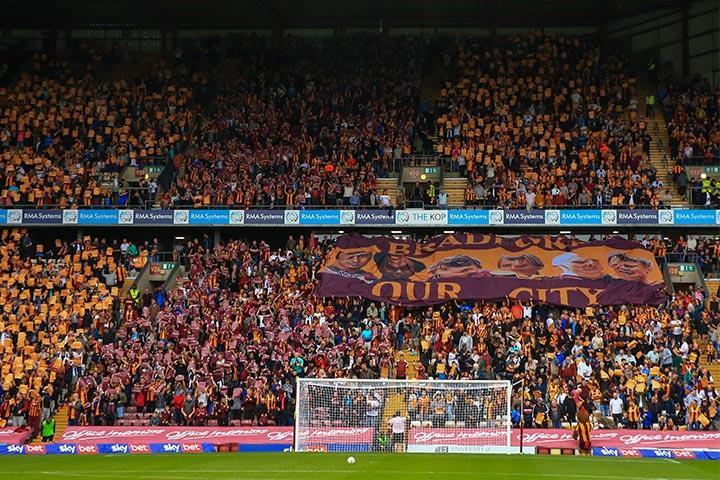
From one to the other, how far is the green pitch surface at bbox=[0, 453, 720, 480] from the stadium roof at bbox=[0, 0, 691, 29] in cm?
3279

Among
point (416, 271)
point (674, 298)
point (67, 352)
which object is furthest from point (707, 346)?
point (67, 352)

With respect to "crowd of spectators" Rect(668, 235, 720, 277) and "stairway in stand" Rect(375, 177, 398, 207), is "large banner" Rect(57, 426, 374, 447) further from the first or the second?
"crowd of spectators" Rect(668, 235, 720, 277)

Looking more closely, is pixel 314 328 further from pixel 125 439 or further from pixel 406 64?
pixel 406 64

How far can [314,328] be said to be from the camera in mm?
36469

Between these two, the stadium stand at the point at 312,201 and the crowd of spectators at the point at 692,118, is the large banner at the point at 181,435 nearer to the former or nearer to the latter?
the stadium stand at the point at 312,201

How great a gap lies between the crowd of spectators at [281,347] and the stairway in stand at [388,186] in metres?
4.79

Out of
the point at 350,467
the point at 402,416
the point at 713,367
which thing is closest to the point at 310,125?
the point at 713,367

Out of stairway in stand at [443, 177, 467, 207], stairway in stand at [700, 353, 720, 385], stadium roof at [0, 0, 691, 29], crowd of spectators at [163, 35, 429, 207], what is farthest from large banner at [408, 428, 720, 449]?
stadium roof at [0, 0, 691, 29]

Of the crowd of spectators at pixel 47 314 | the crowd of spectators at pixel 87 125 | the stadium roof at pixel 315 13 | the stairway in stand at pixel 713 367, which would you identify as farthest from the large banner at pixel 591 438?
the stadium roof at pixel 315 13

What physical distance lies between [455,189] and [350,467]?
25.2 meters

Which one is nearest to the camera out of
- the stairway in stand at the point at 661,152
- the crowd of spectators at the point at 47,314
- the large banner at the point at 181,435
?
the large banner at the point at 181,435

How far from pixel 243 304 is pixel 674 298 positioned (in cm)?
1636

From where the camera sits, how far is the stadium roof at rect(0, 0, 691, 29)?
5266 cm

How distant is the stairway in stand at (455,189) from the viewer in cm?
4378
